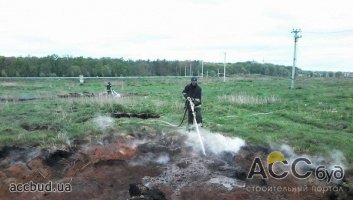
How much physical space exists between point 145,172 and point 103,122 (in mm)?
4359

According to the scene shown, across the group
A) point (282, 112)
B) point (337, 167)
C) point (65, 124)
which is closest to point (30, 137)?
point (65, 124)

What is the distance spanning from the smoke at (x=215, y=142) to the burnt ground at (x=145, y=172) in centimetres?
16

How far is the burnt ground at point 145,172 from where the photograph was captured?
8.07m

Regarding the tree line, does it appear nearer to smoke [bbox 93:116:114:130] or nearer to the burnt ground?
smoke [bbox 93:116:114:130]

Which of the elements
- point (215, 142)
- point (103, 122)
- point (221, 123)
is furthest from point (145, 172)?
point (221, 123)

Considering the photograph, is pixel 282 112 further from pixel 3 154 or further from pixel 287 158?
pixel 3 154

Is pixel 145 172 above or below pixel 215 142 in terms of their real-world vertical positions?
below

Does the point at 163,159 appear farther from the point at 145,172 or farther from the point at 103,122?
the point at 103,122

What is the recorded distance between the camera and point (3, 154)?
9922mm

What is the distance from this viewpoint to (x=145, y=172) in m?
9.08

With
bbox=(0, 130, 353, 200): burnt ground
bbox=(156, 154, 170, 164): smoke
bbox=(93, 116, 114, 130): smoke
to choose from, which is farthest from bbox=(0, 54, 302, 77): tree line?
bbox=(156, 154, 170, 164): smoke

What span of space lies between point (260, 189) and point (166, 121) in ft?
18.7

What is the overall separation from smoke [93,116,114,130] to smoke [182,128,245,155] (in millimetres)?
2646

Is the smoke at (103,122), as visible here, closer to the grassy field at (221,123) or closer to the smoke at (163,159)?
the grassy field at (221,123)
